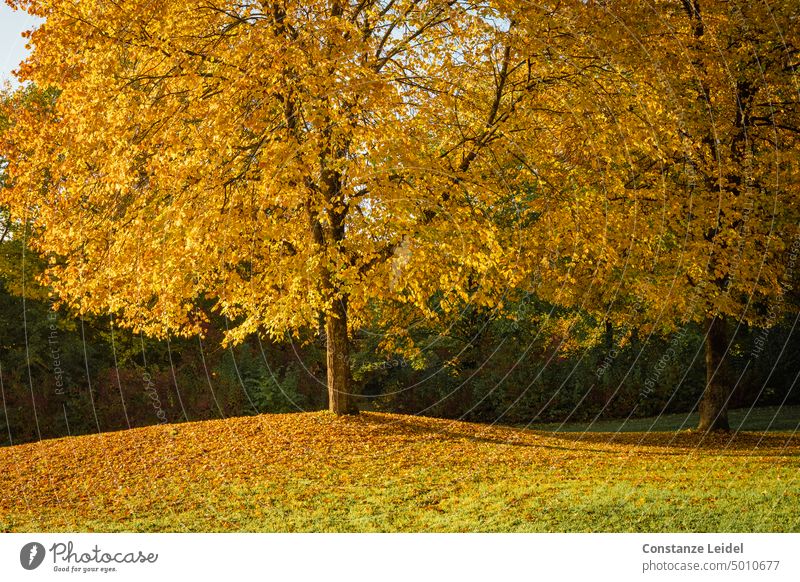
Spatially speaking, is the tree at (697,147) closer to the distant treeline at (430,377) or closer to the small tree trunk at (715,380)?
the small tree trunk at (715,380)

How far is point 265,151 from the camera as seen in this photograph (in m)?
13.4

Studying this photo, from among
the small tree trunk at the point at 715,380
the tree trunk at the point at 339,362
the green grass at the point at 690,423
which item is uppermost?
the tree trunk at the point at 339,362

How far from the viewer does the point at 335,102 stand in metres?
13.4

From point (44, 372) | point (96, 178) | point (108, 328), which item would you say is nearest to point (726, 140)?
point (96, 178)

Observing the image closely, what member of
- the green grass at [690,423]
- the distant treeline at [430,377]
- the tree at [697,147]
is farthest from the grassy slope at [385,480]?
the distant treeline at [430,377]

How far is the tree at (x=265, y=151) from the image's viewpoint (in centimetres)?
1332

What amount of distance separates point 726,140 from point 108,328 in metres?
21.7

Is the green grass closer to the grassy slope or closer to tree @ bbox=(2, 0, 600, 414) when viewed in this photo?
the grassy slope

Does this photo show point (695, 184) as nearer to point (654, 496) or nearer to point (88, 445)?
point (654, 496)

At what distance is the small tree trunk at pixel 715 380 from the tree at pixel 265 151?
19.2ft

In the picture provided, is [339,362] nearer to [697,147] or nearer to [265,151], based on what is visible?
[265,151]

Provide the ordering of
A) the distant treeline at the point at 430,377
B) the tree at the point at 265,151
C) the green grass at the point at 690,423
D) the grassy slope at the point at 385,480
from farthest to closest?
the distant treeline at the point at 430,377 → the green grass at the point at 690,423 → the tree at the point at 265,151 → the grassy slope at the point at 385,480

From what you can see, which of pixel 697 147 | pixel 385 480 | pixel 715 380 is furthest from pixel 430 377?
pixel 385 480

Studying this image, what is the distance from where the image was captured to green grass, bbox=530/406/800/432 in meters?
23.1
